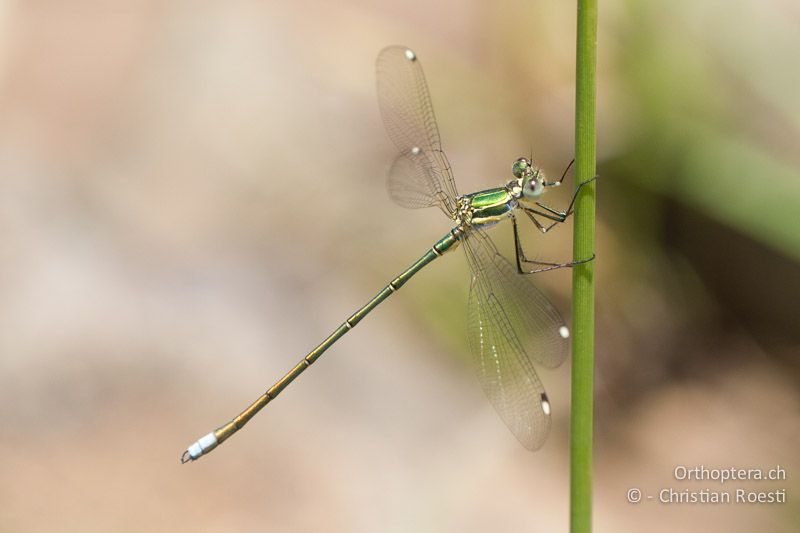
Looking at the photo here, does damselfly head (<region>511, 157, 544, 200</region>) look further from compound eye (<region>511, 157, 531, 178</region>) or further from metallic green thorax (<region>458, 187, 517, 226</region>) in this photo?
metallic green thorax (<region>458, 187, 517, 226</region>)

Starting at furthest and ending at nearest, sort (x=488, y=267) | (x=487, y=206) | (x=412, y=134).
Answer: (x=412, y=134) < (x=487, y=206) < (x=488, y=267)

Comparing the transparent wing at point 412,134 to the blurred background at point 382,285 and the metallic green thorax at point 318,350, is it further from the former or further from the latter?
the blurred background at point 382,285

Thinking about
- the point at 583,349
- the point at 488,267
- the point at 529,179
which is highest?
the point at 529,179

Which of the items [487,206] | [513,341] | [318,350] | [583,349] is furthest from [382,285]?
[583,349]

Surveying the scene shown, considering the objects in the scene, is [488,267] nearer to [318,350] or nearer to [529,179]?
[529,179]

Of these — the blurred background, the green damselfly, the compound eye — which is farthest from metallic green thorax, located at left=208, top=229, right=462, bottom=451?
the blurred background

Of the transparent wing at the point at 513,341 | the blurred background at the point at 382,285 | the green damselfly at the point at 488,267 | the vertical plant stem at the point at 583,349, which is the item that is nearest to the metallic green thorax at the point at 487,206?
the green damselfly at the point at 488,267

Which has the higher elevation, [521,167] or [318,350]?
[521,167]
